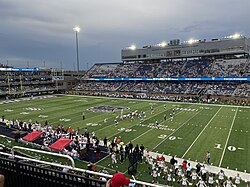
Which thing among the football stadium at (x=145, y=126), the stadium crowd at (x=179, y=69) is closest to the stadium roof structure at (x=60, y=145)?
the football stadium at (x=145, y=126)

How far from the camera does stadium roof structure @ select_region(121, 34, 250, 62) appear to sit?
200 feet

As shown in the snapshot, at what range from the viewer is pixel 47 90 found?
6956 cm

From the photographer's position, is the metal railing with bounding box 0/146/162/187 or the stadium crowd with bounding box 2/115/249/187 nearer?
the metal railing with bounding box 0/146/162/187

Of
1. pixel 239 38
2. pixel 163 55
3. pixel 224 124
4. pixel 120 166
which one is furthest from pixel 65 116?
pixel 239 38

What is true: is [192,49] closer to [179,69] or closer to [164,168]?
[179,69]

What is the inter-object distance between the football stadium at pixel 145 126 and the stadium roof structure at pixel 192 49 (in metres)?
0.28

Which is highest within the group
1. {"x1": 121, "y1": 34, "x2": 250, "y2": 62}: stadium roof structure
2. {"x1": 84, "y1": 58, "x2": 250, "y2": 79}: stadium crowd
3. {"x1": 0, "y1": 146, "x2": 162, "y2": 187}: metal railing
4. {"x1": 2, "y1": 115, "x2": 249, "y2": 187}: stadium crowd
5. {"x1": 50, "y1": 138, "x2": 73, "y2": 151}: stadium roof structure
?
{"x1": 121, "y1": 34, "x2": 250, "y2": 62}: stadium roof structure

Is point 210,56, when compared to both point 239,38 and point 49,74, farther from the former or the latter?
point 49,74

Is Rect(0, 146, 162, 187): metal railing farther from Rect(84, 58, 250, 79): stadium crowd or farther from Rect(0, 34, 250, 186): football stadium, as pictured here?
Rect(84, 58, 250, 79): stadium crowd

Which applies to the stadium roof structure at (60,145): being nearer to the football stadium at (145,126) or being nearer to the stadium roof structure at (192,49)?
the football stadium at (145,126)

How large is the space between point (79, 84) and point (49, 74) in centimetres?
1225

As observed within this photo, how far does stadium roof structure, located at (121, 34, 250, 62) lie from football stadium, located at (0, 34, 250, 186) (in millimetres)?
281

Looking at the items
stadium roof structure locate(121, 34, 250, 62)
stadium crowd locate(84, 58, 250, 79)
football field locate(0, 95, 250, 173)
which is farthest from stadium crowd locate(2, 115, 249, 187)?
stadium roof structure locate(121, 34, 250, 62)

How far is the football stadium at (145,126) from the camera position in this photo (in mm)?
12236
